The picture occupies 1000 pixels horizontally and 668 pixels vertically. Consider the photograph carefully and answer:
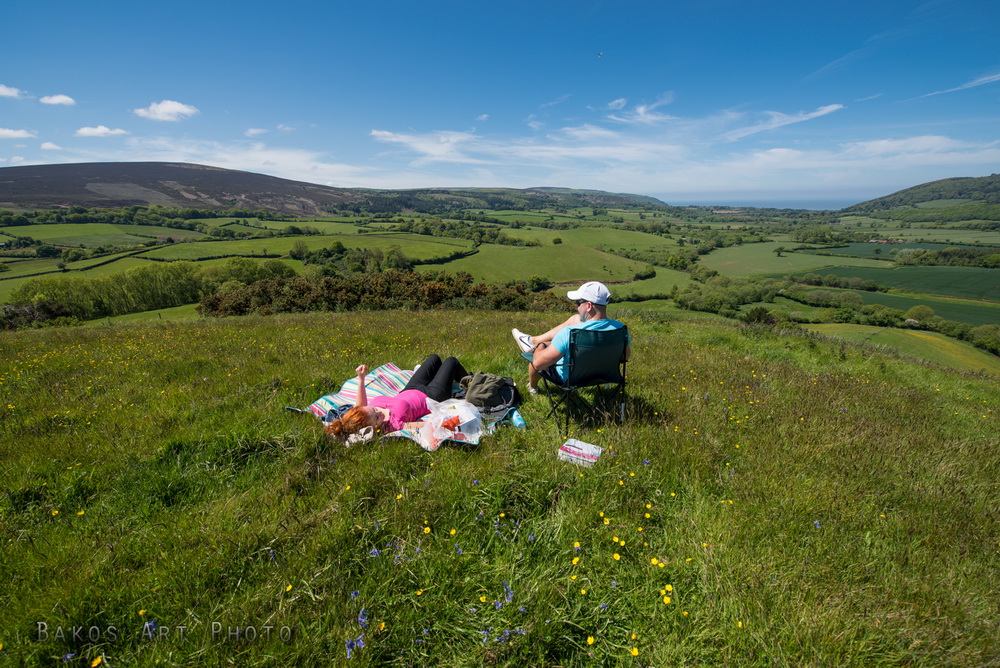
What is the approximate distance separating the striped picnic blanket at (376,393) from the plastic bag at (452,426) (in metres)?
0.06

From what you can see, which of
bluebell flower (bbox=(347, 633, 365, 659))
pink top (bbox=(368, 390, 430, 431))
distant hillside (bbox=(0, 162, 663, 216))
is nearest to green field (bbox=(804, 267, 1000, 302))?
pink top (bbox=(368, 390, 430, 431))

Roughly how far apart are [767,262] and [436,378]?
11280cm

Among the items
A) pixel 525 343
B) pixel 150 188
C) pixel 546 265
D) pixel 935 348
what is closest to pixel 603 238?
pixel 546 265

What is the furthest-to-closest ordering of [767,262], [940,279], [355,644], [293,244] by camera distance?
[767,262], [293,244], [940,279], [355,644]

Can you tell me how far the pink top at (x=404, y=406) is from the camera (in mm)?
4402

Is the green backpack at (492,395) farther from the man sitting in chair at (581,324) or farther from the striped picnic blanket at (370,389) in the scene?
the striped picnic blanket at (370,389)

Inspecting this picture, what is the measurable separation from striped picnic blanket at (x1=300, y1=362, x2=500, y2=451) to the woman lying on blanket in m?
0.16

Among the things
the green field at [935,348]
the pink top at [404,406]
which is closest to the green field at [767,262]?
the green field at [935,348]

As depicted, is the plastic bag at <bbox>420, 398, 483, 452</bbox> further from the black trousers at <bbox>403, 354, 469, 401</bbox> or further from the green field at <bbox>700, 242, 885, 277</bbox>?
the green field at <bbox>700, 242, 885, 277</bbox>

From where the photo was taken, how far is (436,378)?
17.9ft

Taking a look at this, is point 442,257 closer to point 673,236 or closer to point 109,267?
point 109,267

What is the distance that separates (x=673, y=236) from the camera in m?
133

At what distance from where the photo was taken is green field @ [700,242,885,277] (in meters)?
84.3

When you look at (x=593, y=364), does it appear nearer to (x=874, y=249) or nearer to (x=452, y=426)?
(x=452, y=426)
